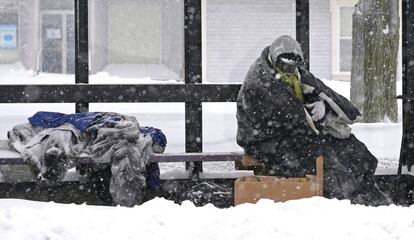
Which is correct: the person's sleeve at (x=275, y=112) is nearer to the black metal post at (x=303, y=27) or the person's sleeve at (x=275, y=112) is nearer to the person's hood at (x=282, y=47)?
the person's hood at (x=282, y=47)

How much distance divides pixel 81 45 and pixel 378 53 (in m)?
5.49

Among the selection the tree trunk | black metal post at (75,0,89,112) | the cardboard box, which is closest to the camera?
the cardboard box

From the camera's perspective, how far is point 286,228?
4508mm

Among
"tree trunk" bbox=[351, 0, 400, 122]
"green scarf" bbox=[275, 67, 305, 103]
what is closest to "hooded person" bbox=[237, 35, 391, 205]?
"green scarf" bbox=[275, 67, 305, 103]

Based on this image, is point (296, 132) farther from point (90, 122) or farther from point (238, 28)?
point (238, 28)

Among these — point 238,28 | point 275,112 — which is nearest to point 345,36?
point 238,28

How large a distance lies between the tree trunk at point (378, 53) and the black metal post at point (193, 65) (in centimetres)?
481

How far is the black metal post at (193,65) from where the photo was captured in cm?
680

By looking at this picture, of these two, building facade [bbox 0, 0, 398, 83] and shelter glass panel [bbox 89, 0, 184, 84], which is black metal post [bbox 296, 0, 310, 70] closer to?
building facade [bbox 0, 0, 398, 83]

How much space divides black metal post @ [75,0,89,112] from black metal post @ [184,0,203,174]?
2.96 feet

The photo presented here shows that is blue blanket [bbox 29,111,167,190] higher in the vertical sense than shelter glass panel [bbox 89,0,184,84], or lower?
lower

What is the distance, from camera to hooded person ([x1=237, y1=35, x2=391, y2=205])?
589 centimetres

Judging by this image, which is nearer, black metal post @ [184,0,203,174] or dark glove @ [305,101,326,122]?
dark glove @ [305,101,326,122]

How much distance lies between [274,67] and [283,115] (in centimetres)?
45
